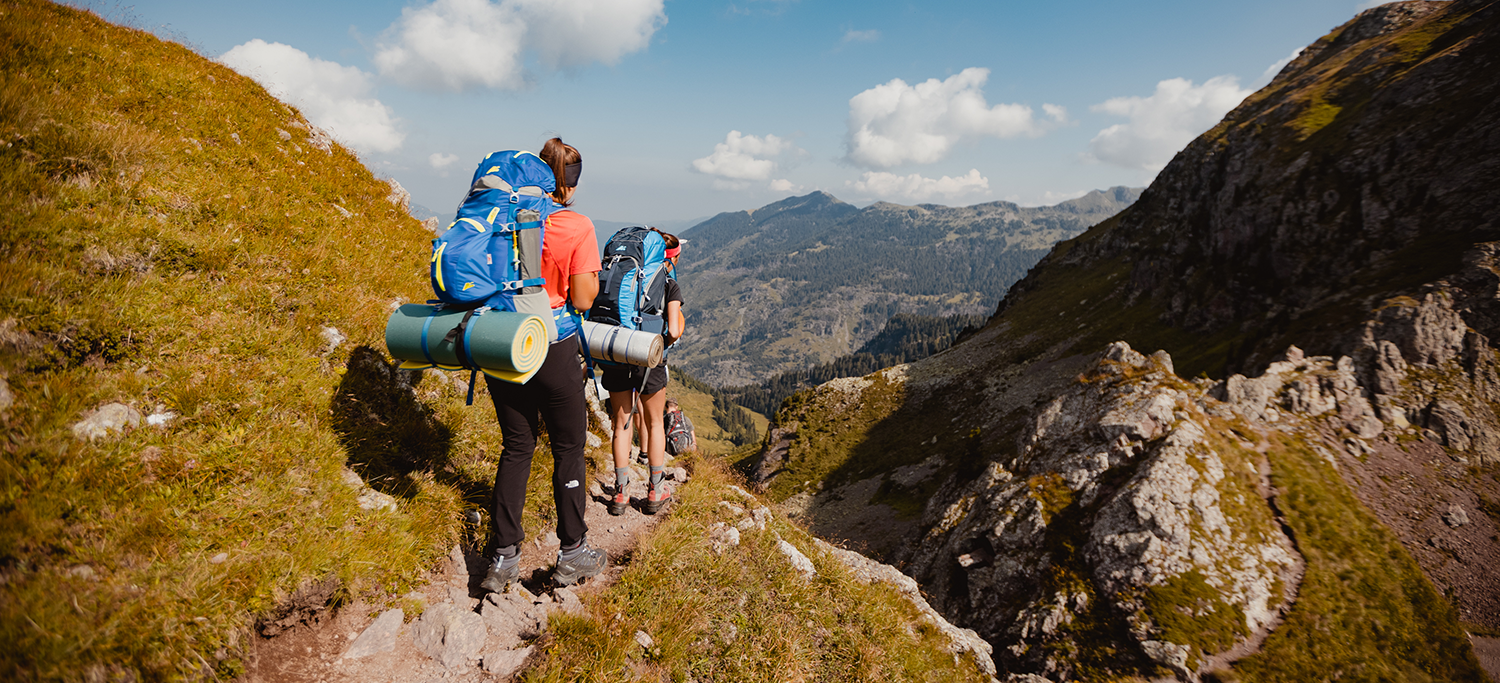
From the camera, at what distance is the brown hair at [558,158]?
5480 mm

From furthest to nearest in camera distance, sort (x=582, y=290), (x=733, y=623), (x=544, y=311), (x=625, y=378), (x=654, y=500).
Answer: (x=654, y=500), (x=625, y=378), (x=733, y=623), (x=582, y=290), (x=544, y=311)

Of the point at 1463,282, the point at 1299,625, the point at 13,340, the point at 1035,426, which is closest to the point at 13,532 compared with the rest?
the point at 13,340

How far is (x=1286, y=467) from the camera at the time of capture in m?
18.2

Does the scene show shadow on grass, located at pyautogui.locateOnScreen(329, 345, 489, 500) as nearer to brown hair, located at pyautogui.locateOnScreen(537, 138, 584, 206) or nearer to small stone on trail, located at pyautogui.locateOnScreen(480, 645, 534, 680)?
small stone on trail, located at pyautogui.locateOnScreen(480, 645, 534, 680)

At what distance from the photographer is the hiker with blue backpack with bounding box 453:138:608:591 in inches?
191

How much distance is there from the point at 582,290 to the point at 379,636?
146 inches

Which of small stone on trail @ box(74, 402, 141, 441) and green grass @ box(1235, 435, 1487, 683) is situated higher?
small stone on trail @ box(74, 402, 141, 441)

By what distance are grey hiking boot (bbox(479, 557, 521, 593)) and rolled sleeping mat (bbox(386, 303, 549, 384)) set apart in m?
2.16

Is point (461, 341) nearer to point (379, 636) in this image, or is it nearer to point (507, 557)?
point (507, 557)

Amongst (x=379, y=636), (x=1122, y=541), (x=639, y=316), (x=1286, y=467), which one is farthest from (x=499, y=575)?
(x=1286, y=467)

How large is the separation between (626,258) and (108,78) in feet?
41.8

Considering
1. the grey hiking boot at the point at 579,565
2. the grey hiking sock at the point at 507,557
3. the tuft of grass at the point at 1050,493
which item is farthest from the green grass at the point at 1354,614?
the grey hiking sock at the point at 507,557

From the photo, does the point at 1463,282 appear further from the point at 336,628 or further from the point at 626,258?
the point at 336,628

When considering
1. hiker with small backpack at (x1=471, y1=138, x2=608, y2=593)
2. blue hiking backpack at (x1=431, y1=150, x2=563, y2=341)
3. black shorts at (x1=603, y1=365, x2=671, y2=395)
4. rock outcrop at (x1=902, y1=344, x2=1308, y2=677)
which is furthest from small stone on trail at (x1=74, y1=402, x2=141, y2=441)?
rock outcrop at (x1=902, y1=344, x2=1308, y2=677)
